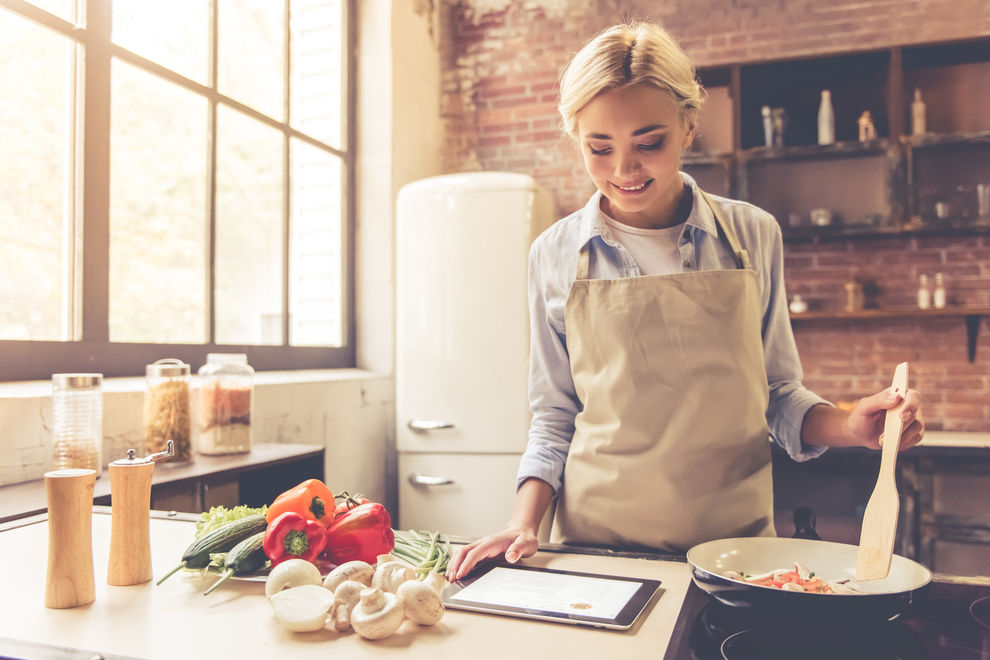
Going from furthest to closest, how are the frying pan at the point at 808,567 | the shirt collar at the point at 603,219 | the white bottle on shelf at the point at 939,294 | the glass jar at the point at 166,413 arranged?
the white bottle on shelf at the point at 939,294, the glass jar at the point at 166,413, the shirt collar at the point at 603,219, the frying pan at the point at 808,567

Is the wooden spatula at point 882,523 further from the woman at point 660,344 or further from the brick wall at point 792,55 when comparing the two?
the brick wall at point 792,55

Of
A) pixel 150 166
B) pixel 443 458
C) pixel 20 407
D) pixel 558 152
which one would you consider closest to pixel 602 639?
pixel 20 407

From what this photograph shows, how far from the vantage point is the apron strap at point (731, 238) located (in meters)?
1.33

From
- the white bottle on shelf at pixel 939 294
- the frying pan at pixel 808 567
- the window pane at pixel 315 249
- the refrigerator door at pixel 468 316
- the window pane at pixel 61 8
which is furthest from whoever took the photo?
the window pane at pixel 315 249

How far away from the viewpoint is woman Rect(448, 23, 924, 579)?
48.1 inches

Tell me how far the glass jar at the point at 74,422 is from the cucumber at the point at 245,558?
845mm

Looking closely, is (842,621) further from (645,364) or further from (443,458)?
(443,458)

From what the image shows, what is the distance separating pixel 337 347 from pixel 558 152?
59.9 inches

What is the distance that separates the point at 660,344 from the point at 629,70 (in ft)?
1.47

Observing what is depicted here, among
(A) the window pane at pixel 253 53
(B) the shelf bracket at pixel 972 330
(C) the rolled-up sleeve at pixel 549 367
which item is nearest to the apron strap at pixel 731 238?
(C) the rolled-up sleeve at pixel 549 367

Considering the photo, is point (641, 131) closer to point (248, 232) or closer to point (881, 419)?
point (881, 419)

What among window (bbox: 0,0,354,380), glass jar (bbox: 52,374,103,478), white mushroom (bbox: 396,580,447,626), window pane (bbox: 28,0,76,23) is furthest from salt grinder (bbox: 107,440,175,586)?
window pane (bbox: 28,0,76,23)

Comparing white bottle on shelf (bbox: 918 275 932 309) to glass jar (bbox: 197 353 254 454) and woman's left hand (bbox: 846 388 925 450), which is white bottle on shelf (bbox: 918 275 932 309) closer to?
woman's left hand (bbox: 846 388 925 450)

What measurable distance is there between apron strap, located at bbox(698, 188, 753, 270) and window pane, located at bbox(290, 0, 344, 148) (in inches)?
98.6
